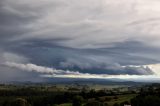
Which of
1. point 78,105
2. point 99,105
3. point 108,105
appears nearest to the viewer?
point 99,105

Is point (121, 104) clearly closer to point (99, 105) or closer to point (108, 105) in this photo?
point (108, 105)

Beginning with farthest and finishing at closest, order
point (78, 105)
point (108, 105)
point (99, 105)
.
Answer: point (78, 105)
point (108, 105)
point (99, 105)

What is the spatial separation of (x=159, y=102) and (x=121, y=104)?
65.5 ft

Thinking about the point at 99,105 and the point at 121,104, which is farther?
the point at 121,104

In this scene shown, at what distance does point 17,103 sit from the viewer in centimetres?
18750

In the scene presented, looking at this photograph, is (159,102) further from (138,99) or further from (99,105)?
(99,105)

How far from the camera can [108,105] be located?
178m

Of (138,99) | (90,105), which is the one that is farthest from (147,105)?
(90,105)

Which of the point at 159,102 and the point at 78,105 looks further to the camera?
the point at 78,105

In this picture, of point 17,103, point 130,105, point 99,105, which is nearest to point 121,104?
point 130,105

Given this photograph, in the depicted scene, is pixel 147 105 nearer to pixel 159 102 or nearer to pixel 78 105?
pixel 159 102

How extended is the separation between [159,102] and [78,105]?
49.0 m

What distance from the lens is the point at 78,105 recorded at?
648 ft

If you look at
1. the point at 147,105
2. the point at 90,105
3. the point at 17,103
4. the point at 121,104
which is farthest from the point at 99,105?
the point at 17,103
